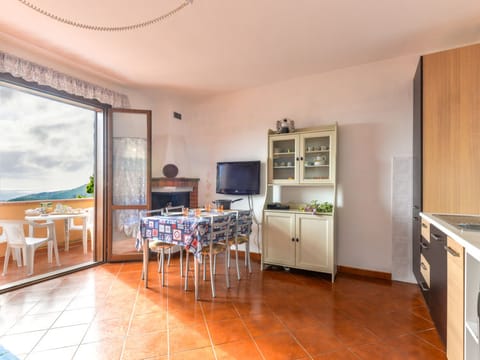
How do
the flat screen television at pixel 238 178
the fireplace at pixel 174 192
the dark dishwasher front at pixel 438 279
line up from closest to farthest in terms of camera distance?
the dark dishwasher front at pixel 438 279
the flat screen television at pixel 238 178
the fireplace at pixel 174 192

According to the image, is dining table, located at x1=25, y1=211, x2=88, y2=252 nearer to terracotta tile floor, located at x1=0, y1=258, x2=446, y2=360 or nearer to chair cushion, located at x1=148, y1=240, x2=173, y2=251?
terracotta tile floor, located at x1=0, y1=258, x2=446, y2=360

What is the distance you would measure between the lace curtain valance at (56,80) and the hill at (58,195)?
2.53 metres

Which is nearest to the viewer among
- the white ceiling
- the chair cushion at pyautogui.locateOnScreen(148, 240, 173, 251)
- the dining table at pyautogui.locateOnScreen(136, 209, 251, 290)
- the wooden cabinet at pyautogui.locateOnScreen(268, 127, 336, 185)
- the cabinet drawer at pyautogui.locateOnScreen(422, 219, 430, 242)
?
the cabinet drawer at pyautogui.locateOnScreen(422, 219, 430, 242)

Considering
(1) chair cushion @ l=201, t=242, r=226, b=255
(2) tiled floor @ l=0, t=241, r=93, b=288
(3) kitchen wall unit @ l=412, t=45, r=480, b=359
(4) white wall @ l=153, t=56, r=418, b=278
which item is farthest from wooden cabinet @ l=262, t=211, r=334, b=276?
(2) tiled floor @ l=0, t=241, r=93, b=288

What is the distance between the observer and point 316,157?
10.6 ft

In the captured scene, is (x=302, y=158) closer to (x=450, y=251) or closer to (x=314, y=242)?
(x=314, y=242)

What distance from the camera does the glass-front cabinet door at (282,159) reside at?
3.36m

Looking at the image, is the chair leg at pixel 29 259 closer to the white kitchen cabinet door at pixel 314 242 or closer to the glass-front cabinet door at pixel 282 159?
the glass-front cabinet door at pixel 282 159

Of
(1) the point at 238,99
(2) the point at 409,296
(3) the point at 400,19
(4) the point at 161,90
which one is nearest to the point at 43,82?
(4) the point at 161,90

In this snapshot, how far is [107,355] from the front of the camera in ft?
5.40

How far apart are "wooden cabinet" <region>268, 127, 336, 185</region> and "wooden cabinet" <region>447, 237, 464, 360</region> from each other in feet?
5.51

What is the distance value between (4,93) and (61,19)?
3114 mm

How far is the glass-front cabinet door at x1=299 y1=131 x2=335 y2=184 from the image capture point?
3100mm

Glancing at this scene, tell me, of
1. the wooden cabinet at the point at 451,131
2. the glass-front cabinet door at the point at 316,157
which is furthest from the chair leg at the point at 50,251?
the wooden cabinet at the point at 451,131
